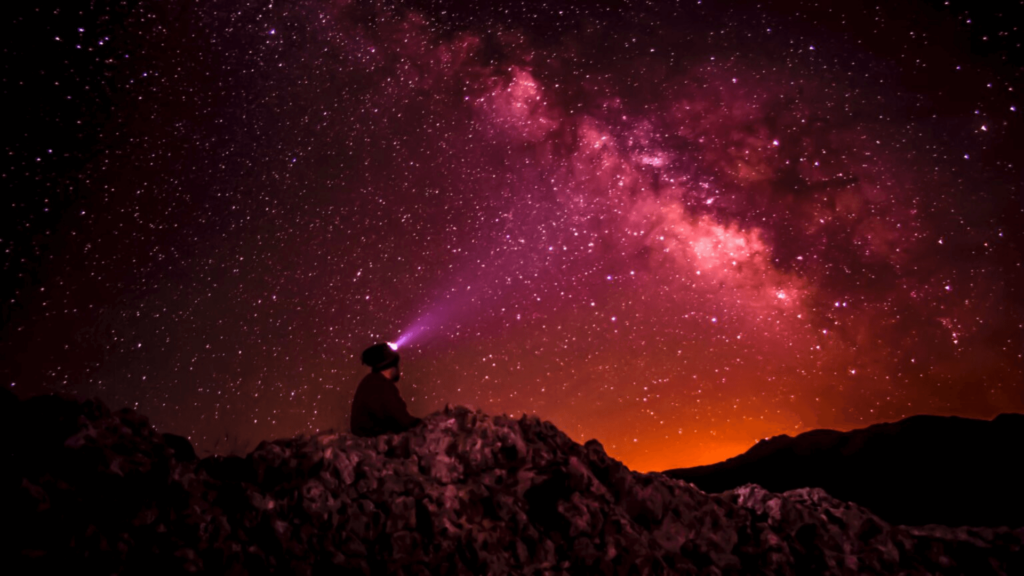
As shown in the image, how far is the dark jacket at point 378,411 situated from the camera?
2.76 m

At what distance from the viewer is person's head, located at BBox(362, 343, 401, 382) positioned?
3.27 meters

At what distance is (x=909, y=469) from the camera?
19.0ft

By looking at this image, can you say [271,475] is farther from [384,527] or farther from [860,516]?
[860,516]

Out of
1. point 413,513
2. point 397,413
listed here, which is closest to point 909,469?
point 397,413

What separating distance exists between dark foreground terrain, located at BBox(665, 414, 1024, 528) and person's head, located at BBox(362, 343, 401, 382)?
3.32 m

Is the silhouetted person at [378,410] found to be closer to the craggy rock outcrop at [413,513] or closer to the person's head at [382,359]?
the person's head at [382,359]

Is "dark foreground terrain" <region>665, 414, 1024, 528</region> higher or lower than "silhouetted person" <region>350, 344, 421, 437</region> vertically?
lower

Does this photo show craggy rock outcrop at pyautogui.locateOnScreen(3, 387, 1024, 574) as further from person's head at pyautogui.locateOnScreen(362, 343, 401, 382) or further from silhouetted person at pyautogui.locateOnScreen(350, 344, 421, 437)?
person's head at pyautogui.locateOnScreen(362, 343, 401, 382)

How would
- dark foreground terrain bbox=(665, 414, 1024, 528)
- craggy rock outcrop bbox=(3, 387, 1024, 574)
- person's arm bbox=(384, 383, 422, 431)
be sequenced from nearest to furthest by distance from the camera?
craggy rock outcrop bbox=(3, 387, 1024, 574), person's arm bbox=(384, 383, 422, 431), dark foreground terrain bbox=(665, 414, 1024, 528)

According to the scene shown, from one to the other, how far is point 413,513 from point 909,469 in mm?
6769

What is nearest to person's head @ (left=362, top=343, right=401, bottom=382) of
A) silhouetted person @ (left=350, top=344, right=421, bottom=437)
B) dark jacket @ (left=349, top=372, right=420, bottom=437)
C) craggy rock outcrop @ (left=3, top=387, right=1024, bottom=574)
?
silhouetted person @ (left=350, top=344, right=421, bottom=437)

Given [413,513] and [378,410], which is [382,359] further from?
[413,513]

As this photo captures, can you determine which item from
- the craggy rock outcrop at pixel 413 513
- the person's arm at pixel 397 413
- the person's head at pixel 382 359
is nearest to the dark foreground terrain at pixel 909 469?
the craggy rock outcrop at pixel 413 513

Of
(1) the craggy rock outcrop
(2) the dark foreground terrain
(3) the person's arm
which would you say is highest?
(3) the person's arm
